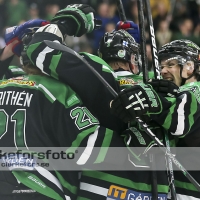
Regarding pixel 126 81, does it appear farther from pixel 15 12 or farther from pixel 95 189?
pixel 15 12

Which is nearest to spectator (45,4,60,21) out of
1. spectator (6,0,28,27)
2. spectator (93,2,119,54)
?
spectator (6,0,28,27)

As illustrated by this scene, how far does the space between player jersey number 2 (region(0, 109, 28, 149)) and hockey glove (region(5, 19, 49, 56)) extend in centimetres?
70

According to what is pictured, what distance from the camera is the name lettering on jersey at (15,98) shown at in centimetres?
289

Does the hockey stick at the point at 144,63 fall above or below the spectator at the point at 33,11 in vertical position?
below

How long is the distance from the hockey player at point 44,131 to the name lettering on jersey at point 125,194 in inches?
8.4

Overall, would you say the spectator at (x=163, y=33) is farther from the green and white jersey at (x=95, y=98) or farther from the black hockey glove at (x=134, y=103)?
the black hockey glove at (x=134, y=103)

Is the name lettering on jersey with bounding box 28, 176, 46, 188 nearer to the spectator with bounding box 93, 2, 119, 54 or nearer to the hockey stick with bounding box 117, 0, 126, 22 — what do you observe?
the hockey stick with bounding box 117, 0, 126, 22

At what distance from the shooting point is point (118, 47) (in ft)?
10.5

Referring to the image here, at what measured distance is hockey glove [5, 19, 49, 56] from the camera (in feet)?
11.4

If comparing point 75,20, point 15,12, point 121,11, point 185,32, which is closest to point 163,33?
point 185,32

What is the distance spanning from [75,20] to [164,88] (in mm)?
712

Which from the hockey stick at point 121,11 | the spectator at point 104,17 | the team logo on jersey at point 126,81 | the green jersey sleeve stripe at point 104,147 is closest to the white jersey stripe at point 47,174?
the green jersey sleeve stripe at point 104,147

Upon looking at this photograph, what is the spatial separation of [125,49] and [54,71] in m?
0.56

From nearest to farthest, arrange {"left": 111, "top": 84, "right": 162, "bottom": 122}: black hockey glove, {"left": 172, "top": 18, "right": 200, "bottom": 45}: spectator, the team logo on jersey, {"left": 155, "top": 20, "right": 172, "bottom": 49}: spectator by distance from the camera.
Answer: {"left": 111, "top": 84, "right": 162, "bottom": 122}: black hockey glove → the team logo on jersey → {"left": 155, "top": 20, "right": 172, "bottom": 49}: spectator → {"left": 172, "top": 18, "right": 200, "bottom": 45}: spectator
